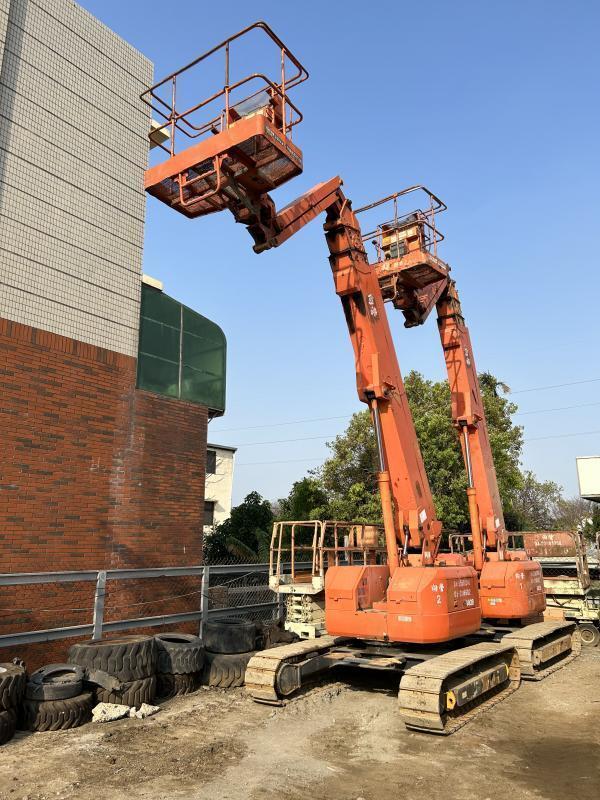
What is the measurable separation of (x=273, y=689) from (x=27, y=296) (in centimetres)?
695

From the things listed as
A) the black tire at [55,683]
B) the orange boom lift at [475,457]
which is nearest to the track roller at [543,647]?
the orange boom lift at [475,457]

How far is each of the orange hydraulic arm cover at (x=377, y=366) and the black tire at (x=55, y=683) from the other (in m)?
4.19

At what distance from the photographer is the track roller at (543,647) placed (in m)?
9.27

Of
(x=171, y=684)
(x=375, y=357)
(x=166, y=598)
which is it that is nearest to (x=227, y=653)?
(x=171, y=684)

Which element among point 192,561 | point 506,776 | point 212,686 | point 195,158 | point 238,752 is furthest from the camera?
point 192,561

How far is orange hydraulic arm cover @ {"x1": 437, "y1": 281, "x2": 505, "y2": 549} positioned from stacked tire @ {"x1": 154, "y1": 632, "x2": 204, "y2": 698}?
5233 mm

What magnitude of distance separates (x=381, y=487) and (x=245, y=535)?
15.7 meters

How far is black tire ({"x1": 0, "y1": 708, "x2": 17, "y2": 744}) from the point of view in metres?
6.39

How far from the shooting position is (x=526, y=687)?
9078 millimetres

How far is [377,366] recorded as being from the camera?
8.95 metres

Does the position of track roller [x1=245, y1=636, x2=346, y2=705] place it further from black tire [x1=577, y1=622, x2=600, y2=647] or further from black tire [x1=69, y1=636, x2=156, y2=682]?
black tire [x1=577, y1=622, x2=600, y2=647]

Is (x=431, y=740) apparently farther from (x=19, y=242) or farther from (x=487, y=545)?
(x=19, y=242)

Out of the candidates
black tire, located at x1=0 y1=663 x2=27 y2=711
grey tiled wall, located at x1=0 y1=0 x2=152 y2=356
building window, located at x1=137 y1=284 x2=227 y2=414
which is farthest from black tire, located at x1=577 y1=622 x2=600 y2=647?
black tire, located at x1=0 y1=663 x2=27 y2=711

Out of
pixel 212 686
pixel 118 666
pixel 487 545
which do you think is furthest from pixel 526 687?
pixel 118 666
